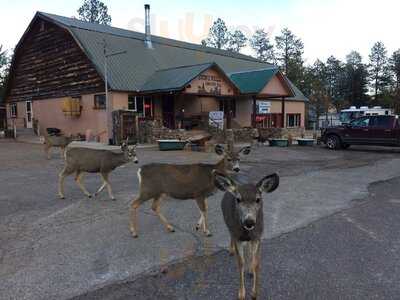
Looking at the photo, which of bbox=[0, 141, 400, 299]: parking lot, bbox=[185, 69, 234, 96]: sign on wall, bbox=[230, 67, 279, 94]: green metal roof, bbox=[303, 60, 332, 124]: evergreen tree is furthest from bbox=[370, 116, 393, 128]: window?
bbox=[303, 60, 332, 124]: evergreen tree

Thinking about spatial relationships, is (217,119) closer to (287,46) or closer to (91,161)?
(91,161)

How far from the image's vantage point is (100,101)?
2112cm

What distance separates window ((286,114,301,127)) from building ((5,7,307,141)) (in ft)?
13.0

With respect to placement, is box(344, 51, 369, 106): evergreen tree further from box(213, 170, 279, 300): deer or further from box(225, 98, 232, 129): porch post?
box(213, 170, 279, 300): deer

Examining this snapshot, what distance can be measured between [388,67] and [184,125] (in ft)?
231

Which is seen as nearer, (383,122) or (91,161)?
(91,161)

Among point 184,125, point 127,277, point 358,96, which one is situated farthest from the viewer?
point 358,96

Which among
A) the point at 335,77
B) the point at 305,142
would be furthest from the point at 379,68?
the point at 305,142

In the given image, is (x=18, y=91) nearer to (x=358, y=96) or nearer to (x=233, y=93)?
(x=233, y=93)

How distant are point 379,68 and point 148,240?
85497mm

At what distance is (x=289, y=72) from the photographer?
2124 inches

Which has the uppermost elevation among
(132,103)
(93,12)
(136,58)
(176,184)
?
(93,12)

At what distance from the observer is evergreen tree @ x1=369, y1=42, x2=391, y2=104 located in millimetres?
75938

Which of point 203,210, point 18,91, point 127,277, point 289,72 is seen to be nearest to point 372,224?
point 203,210
